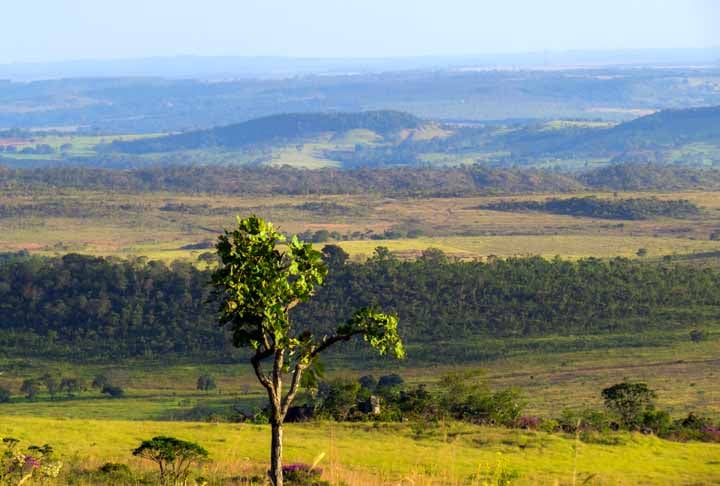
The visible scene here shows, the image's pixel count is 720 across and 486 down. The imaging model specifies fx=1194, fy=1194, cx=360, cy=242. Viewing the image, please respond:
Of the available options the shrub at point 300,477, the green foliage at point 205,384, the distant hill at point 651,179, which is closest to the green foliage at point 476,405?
the shrub at point 300,477

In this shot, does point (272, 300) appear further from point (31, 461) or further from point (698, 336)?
point (698, 336)

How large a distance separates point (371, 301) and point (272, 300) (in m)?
57.5

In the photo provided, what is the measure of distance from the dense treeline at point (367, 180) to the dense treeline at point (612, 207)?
808 inches

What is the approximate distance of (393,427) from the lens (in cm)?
3088

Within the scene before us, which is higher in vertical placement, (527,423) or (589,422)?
(527,423)

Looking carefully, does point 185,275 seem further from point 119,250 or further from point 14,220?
point 14,220

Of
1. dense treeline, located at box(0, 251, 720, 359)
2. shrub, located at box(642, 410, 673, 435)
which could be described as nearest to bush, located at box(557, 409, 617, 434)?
shrub, located at box(642, 410, 673, 435)

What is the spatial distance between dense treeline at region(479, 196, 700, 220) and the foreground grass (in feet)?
329

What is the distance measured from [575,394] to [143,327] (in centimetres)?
3035

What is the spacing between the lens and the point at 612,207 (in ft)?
431

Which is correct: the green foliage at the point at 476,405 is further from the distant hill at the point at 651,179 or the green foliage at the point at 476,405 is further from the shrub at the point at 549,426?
the distant hill at the point at 651,179

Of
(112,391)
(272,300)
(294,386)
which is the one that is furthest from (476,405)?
(112,391)

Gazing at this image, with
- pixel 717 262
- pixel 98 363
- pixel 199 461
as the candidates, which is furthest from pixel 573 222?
pixel 199 461

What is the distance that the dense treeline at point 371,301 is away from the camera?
67.9 meters
